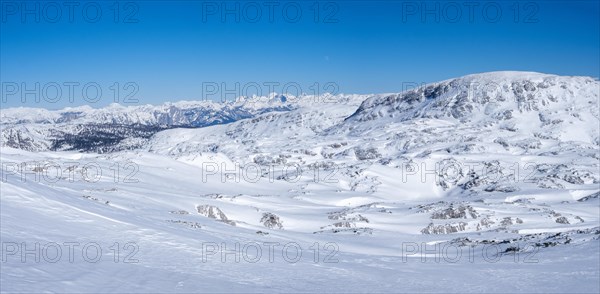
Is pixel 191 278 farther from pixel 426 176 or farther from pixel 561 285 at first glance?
pixel 426 176

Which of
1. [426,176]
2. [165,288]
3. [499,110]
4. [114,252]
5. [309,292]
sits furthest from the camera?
[499,110]

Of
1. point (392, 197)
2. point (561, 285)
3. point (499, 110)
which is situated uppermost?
point (499, 110)

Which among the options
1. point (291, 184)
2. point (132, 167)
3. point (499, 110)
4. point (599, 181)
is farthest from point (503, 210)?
point (499, 110)

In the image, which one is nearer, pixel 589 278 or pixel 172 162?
pixel 589 278

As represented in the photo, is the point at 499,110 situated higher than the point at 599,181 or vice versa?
the point at 499,110

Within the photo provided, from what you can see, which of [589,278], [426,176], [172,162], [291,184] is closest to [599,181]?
[426,176]

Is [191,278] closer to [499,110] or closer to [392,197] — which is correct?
[392,197]

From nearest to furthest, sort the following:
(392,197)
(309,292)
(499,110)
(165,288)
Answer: (165,288), (309,292), (392,197), (499,110)
